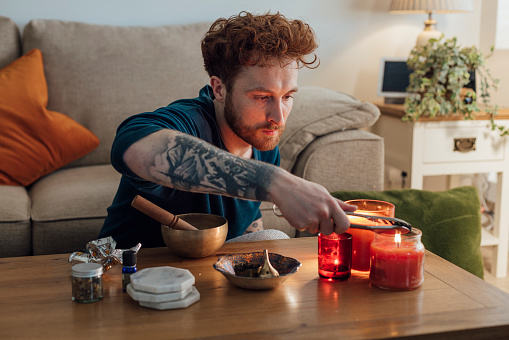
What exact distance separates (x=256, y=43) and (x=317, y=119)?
0.89 metres

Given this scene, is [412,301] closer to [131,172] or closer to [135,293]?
[135,293]

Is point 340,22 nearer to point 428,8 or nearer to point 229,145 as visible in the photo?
point 428,8

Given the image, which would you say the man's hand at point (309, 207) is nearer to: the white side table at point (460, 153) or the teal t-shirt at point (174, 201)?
the teal t-shirt at point (174, 201)

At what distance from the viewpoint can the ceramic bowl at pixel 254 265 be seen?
3.37 feet

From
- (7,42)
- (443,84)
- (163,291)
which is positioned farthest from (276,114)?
(7,42)

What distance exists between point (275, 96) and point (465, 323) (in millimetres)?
705

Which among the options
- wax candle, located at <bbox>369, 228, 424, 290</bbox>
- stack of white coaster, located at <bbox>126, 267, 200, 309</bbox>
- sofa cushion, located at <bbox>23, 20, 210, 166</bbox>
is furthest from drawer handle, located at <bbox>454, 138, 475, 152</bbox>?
stack of white coaster, located at <bbox>126, 267, 200, 309</bbox>

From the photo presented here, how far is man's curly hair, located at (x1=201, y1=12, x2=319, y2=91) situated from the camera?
1414 millimetres

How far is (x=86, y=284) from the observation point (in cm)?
98

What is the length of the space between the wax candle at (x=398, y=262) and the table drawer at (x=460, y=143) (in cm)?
163

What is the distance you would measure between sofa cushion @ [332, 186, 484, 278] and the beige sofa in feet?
0.97

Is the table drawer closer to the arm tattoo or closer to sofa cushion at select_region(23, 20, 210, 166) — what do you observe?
sofa cushion at select_region(23, 20, 210, 166)

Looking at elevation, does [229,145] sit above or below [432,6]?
below

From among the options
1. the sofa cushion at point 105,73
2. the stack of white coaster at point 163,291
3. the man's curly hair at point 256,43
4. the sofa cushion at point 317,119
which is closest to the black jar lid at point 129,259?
the stack of white coaster at point 163,291
